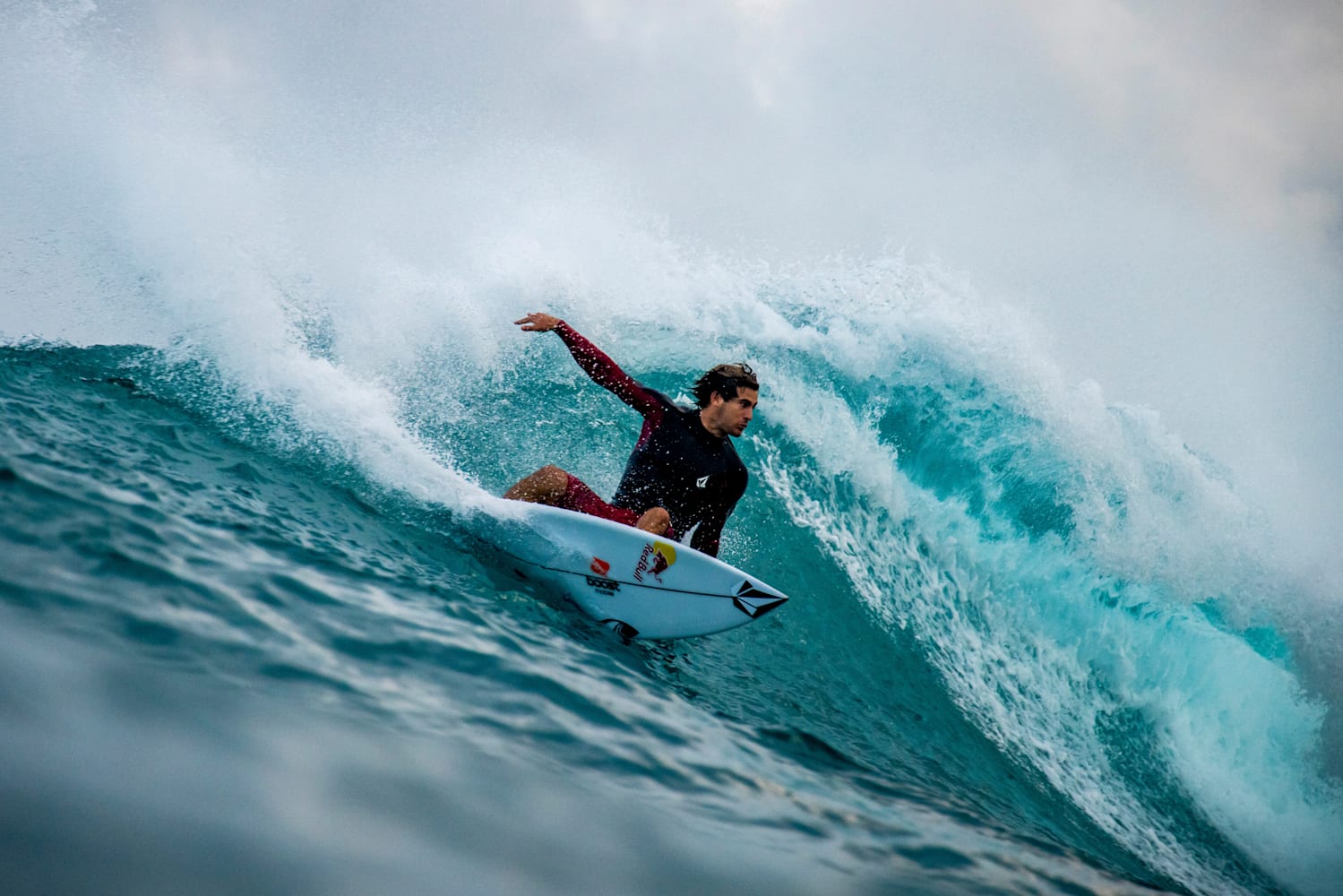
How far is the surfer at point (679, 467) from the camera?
4773mm

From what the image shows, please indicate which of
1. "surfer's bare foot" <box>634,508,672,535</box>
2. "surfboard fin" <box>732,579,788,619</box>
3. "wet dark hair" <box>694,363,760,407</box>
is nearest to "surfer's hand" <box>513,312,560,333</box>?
"wet dark hair" <box>694,363,760,407</box>

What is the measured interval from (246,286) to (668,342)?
415 cm

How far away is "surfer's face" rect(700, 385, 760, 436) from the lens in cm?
481

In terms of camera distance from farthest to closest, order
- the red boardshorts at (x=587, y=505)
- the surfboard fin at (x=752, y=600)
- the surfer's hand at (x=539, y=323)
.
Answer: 1. the surfer's hand at (x=539, y=323)
2. the red boardshorts at (x=587, y=505)
3. the surfboard fin at (x=752, y=600)

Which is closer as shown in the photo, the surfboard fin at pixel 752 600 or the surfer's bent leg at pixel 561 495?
the surfboard fin at pixel 752 600

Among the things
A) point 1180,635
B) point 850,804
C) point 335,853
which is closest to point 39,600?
point 335,853

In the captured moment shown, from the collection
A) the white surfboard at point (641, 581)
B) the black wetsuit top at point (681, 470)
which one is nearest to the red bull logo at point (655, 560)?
the white surfboard at point (641, 581)

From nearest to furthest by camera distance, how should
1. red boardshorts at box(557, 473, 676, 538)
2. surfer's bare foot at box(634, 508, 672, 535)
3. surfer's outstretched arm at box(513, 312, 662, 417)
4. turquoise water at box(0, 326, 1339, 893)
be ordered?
1. turquoise water at box(0, 326, 1339, 893)
2. surfer's bare foot at box(634, 508, 672, 535)
3. red boardshorts at box(557, 473, 676, 538)
4. surfer's outstretched arm at box(513, 312, 662, 417)

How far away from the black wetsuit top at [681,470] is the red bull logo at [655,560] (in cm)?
59

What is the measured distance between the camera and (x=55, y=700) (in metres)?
1.51

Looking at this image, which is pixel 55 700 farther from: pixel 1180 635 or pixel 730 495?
pixel 1180 635

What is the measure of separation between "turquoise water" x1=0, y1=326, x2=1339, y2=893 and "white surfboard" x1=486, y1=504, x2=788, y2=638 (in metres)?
0.22

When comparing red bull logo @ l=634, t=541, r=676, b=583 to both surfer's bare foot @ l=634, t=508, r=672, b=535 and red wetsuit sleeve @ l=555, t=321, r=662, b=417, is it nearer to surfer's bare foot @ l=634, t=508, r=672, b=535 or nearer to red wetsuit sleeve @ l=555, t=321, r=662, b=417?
surfer's bare foot @ l=634, t=508, r=672, b=535

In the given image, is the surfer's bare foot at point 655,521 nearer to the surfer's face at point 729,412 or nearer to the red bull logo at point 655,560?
the red bull logo at point 655,560
